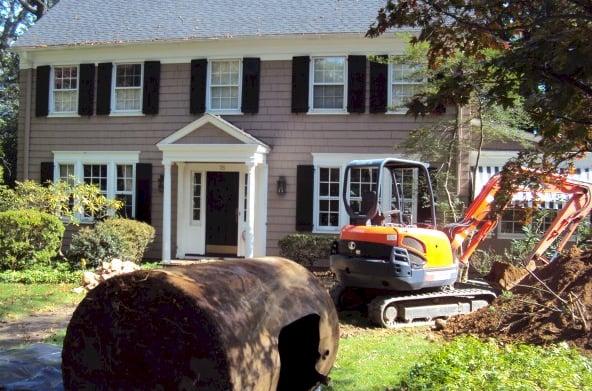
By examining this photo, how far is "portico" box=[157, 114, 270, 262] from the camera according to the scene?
1449 cm

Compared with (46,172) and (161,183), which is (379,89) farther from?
(46,172)

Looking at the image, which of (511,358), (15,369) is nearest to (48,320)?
(15,369)

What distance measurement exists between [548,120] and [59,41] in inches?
613

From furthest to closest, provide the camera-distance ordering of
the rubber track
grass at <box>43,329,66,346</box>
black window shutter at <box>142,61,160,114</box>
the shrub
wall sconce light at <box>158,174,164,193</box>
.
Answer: black window shutter at <box>142,61,160,114</box>, wall sconce light at <box>158,174,164,193</box>, the shrub, the rubber track, grass at <box>43,329,66,346</box>

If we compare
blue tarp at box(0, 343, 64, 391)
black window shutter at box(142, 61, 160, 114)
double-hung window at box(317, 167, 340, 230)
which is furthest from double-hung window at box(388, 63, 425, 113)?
blue tarp at box(0, 343, 64, 391)

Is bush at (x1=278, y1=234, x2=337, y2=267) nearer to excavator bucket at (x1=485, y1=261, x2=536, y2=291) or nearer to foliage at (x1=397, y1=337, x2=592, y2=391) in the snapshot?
excavator bucket at (x1=485, y1=261, x2=536, y2=291)

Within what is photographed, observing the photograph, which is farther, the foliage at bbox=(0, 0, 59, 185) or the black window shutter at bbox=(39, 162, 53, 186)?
the foliage at bbox=(0, 0, 59, 185)

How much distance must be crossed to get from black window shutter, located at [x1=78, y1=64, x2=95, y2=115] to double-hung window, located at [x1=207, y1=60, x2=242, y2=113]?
3.36 metres

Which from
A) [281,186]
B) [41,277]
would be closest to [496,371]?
[41,277]

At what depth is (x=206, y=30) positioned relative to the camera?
15617 millimetres

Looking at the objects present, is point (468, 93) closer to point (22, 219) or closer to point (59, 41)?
point (22, 219)

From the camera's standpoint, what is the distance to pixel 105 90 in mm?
16156

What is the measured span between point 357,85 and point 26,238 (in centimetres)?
835

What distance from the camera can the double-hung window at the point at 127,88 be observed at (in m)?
16.1
